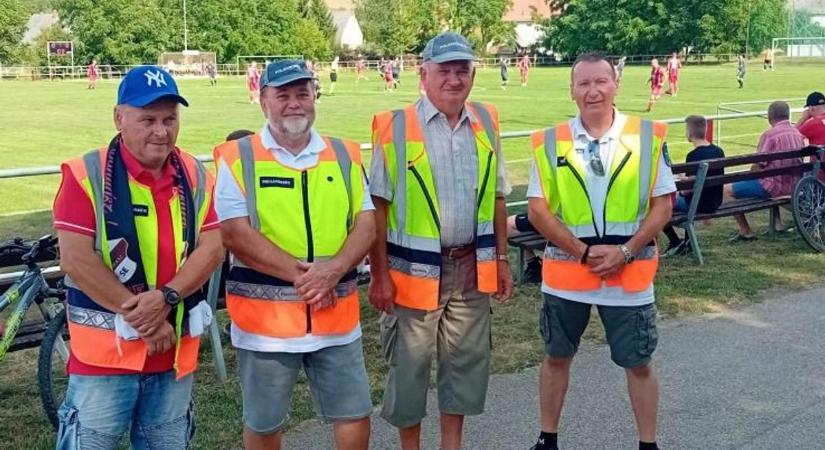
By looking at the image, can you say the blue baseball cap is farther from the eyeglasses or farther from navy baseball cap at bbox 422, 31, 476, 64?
the eyeglasses

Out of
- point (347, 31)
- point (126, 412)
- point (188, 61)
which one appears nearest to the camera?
point (126, 412)

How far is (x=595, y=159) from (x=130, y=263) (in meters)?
2.18

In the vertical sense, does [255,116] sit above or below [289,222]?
above

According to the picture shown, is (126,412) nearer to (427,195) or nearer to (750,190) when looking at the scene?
(427,195)

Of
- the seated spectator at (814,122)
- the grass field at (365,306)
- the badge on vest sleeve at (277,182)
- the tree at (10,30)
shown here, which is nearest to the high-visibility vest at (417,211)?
the badge on vest sleeve at (277,182)

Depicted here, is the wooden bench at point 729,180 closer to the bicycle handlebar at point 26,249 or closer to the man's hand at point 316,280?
the bicycle handlebar at point 26,249

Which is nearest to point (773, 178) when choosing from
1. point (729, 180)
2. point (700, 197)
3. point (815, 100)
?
point (729, 180)

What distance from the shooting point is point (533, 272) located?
8.24 metres

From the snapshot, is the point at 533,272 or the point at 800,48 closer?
the point at 533,272

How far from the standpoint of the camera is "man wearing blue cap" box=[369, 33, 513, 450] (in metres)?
4.20

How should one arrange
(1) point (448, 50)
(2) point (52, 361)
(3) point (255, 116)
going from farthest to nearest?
(3) point (255, 116), (2) point (52, 361), (1) point (448, 50)

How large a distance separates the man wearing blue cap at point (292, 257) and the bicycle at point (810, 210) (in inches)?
269

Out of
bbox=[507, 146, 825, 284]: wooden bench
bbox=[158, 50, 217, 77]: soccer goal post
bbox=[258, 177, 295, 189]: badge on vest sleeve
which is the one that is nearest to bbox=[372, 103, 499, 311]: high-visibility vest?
bbox=[258, 177, 295, 189]: badge on vest sleeve

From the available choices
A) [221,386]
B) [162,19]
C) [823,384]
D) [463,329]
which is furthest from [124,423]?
[162,19]
